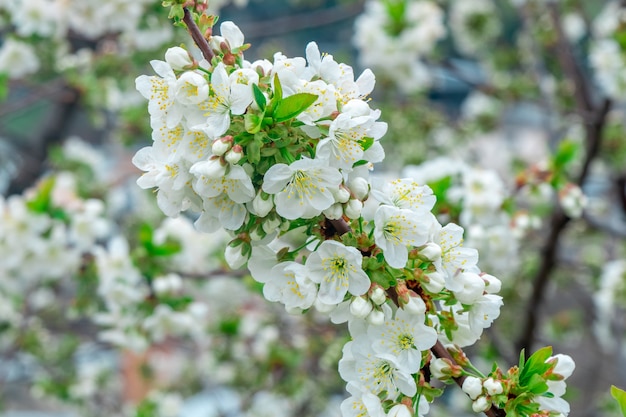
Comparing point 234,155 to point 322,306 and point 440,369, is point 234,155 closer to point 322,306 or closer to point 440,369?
point 322,306

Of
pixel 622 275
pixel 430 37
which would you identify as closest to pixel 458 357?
pixel 622 275

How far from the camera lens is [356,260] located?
86cm

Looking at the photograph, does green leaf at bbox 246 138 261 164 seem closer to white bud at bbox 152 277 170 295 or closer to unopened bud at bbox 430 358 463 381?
unopened bud at bbox 430 358 463 381

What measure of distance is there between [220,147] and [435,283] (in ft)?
1.16

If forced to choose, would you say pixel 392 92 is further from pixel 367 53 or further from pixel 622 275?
pixel 622 275

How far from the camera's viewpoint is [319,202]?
85cm

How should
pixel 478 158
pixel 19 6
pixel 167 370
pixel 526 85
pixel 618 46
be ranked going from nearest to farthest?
pixel 19 6 → pixel 618 46 → pixel 526 85 → pixel 478 158 → pixel 167 370

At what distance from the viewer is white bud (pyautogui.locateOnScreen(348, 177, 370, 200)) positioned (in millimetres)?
887

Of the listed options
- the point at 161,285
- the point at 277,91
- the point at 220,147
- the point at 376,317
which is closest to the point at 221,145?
the point at 220,147

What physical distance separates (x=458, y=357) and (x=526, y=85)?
3116 mm

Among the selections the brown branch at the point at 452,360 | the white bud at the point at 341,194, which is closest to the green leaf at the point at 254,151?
the white bud at the point at 341,194

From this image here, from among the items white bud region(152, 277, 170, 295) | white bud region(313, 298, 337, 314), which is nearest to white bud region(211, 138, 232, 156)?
white bud region(313, 298, 337, 314)

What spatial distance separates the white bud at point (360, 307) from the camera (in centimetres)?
85

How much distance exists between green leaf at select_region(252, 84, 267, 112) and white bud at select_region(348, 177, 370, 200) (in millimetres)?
171
